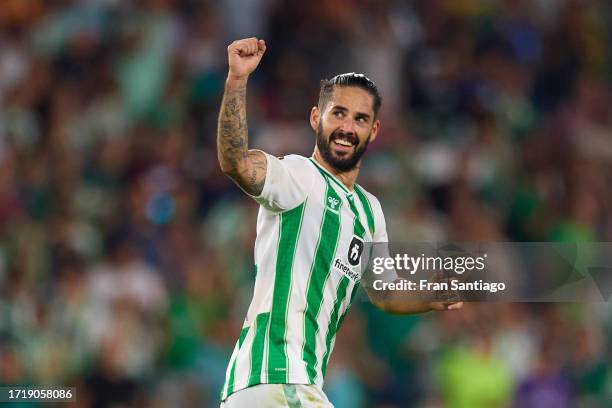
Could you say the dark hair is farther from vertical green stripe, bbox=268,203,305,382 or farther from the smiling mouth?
vertical green stripe, bbox=268,203,305,382

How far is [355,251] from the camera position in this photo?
18.2 feet

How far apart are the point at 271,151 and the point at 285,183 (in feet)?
19.8

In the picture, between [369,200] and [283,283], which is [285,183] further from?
[369,200]

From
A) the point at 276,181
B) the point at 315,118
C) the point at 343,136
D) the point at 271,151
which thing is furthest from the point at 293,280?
the point at 271,151

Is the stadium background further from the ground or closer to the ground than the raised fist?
further from the ground

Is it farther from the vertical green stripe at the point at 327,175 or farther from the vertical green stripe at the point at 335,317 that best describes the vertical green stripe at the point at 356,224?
the vertical green stripe at the point at 335,317

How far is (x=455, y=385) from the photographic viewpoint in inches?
380

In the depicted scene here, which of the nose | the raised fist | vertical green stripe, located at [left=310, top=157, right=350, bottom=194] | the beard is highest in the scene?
the raised fist

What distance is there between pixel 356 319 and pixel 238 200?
174 cm

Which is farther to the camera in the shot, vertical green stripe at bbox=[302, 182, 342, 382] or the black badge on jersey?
the black badge on jersey

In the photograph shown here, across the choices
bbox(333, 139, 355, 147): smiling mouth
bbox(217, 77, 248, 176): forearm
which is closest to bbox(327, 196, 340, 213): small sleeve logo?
→ bbox(333, 139, 355, 147): smiling mouth

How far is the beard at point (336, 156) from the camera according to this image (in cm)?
551

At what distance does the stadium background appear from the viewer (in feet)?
31.9

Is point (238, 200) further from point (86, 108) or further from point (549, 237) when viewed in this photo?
point (549, 237)
